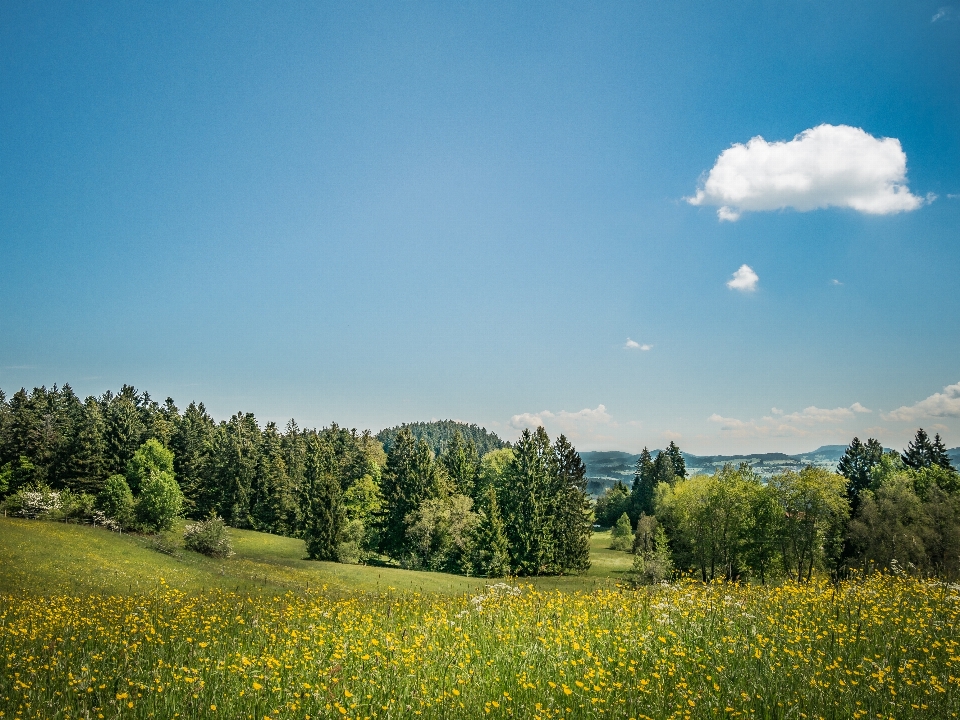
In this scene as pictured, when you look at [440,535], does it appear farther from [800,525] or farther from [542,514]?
[800,525]

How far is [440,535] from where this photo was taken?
60.7m

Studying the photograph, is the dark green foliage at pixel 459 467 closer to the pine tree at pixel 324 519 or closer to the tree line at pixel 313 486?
the tree line at pixel 313 486

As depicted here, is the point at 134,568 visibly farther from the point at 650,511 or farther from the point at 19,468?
the point at 650,511

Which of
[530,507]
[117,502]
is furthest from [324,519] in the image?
[117,502]

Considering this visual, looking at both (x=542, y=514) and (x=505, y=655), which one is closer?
(x=505, y=655)

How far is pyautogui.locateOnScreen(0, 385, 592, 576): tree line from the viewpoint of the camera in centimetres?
5662

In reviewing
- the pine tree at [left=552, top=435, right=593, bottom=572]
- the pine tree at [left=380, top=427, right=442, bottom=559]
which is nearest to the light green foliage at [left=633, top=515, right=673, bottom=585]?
the pine tree at [left=552, top=435, right=593, bottom=572]

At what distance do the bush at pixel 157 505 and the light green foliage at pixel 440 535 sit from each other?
88.5 ft

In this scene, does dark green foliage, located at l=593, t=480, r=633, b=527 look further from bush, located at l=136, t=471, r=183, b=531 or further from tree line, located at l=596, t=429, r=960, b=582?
bush, located at l=136, t=471, r=183, b=531

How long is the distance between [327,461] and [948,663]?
204ft

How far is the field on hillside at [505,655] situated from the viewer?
6324 millimetres

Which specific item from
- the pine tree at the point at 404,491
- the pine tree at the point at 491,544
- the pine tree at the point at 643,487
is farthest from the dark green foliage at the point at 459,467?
the pine tree at the point at 643,487

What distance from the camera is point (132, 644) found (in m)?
8.72

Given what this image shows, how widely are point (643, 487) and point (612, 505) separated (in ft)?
65.5
